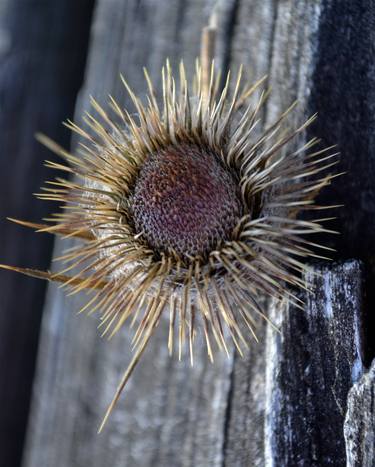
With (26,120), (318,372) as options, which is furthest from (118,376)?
(26,120)

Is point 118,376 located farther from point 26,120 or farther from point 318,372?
point 26,120

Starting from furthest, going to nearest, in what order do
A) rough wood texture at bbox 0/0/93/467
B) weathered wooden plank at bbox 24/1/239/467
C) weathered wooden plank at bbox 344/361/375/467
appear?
rough wood texture at bbox 0/0/93/467, weathered wooden plank at bbox 24/1/239/467, weathered wooden plank at bbox 344/361/375/467

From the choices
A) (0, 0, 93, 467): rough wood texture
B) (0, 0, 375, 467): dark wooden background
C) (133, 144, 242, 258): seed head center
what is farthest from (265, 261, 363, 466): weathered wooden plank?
(0, 0, 93, 467): rough wood texture

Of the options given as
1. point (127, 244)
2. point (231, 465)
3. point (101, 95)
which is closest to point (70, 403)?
point (231, 465)

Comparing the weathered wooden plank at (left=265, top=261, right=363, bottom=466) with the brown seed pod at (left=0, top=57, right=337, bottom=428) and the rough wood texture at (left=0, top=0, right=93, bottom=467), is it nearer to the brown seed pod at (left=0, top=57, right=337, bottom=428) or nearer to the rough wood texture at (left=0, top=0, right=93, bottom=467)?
the brown seed pod at (left=0, top=57, right=337, bottom=428)

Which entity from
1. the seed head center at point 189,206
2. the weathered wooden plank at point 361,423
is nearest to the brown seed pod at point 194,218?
the seed head center at point 189,206

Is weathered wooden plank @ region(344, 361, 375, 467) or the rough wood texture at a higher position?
the rough wood texture
